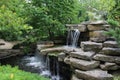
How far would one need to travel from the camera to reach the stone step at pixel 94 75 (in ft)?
19.0

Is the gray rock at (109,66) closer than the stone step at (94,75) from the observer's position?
No

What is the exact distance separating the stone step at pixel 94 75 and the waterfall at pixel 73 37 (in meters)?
3.99

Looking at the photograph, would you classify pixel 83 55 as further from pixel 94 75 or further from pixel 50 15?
pixel 50 15

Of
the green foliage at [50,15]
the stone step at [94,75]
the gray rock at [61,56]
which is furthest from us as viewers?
the green foliage at [50,15]

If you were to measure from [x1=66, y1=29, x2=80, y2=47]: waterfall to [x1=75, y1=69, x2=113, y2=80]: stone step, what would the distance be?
3.99 metres

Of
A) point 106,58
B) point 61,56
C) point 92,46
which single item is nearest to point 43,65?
point 61,56

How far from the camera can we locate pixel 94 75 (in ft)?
19.3

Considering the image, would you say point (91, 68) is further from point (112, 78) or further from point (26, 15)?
point (26, 15)

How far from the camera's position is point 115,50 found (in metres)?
6.61

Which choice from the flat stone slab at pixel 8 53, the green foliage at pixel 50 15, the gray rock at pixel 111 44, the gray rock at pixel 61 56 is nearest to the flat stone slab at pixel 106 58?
the gray rock at pixel 111 44

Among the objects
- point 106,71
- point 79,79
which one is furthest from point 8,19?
point 106,71

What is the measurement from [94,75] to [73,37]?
4.80m

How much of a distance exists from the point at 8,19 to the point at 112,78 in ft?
12.1

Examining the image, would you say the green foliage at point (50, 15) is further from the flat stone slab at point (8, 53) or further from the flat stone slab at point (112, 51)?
the flat stone slab at point (112, 51)
